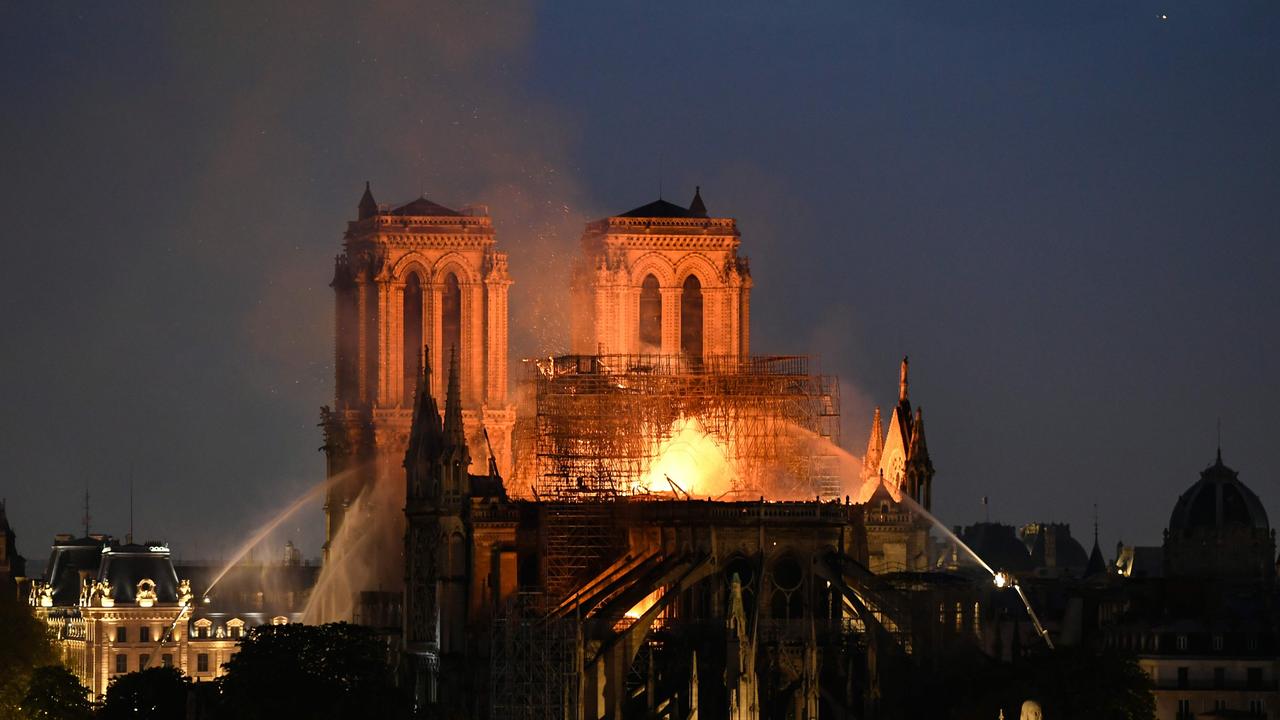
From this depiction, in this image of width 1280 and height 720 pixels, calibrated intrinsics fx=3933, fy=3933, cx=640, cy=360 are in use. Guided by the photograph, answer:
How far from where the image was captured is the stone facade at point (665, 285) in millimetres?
151000

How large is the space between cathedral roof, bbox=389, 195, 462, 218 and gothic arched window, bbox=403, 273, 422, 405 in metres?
2.50

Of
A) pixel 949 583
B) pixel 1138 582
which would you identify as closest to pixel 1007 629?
pixel 1138 582

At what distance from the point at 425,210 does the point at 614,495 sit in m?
21.5

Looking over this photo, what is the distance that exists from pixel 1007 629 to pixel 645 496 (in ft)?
88.1

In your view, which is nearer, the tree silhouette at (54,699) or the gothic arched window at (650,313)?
the tree silhouette at (54,699)

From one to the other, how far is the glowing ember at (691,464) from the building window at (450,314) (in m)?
15.3

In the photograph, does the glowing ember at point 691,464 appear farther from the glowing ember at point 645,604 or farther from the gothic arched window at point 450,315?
the gothic arched window at point 450,315

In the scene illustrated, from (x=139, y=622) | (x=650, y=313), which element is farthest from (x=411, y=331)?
(x=139, y=622)

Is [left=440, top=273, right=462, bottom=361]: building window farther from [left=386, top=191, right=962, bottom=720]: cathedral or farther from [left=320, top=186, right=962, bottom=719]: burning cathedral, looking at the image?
[left=386, top=191, right=962, bottom=720]: cathedral

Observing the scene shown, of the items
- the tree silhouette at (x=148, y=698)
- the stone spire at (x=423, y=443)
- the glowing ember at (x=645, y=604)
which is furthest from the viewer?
the tree silhouette at (x=148, y=698)

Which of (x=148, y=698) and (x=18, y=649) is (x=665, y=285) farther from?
(x=18, y=649)

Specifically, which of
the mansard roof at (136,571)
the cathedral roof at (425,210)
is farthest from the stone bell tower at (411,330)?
the mansard roof at (136,571)

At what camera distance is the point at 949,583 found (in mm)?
138500

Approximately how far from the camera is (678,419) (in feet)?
473
